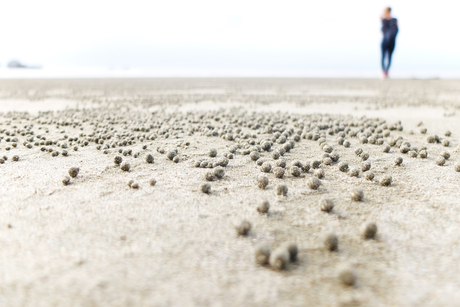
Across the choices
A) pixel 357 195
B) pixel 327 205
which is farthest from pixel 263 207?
pixel 357 195

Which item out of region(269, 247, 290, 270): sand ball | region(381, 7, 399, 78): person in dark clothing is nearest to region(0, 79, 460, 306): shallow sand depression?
region(269, 247, 290, 270): sand ball

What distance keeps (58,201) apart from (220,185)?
144 centimetres

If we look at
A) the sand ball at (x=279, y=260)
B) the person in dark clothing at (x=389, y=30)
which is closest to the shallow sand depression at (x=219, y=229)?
the sand ball at (x=279, y=260)

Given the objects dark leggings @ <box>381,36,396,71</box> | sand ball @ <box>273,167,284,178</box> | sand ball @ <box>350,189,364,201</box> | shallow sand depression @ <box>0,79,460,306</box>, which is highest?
dark leggings @ <box>381,36,396,71</box>

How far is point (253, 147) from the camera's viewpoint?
14.5 ft

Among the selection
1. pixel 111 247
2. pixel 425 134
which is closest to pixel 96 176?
pixel 111 247

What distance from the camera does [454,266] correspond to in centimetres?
188

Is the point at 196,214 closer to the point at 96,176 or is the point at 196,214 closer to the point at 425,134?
the point at 96,176

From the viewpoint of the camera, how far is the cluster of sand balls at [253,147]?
3.01 m

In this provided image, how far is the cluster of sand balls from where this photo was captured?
3.01 m

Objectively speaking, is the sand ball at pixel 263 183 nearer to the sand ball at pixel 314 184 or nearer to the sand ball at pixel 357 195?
the sand ball at pixel 314 184

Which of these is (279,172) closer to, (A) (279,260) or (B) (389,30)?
(A) (279,260)

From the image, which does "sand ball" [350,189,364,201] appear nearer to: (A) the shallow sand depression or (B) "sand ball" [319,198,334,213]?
(A) the shallow sand depression

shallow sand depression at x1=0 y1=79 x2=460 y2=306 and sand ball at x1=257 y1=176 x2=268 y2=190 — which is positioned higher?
sand ball at x1=257 y1=176 x2=268 y2=190
